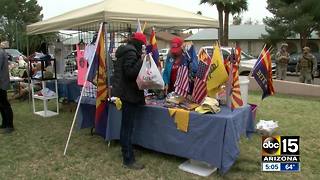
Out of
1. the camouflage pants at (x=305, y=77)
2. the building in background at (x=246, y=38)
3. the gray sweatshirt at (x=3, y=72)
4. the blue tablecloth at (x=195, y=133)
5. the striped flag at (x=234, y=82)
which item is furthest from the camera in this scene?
the building in background at (x=246, y=38)

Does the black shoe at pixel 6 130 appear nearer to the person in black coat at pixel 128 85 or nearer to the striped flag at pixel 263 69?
the person in black coat at pixel 128 85

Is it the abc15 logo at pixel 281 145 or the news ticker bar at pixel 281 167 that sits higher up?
the abc15 logo at pixel 281 145

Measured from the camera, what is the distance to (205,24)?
6742 millimetres

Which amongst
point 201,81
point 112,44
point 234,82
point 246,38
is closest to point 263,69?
point 234,82

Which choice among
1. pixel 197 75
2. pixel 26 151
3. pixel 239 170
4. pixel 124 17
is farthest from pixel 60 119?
pixel 239 170

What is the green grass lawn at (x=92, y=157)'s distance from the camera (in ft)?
14.5

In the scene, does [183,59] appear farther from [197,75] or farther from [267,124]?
[267,124]

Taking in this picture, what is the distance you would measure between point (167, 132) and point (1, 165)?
220 centimetres

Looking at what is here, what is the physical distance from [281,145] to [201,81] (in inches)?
49.8

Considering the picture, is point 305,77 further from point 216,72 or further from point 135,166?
point 135,166

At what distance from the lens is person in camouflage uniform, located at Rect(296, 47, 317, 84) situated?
36.4 ft

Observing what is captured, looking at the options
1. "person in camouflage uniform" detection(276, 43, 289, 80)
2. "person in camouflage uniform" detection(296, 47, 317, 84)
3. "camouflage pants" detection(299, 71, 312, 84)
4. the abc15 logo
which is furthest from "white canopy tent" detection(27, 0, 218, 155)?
"person in camouflage uniform" detection(276, 43, 289, 80)

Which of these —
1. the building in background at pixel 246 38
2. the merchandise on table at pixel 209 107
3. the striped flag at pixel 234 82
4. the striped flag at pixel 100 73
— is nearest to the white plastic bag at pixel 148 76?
the merchandise on table at pixel 209 107

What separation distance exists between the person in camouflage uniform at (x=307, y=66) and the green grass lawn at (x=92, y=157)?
437 centimetres
